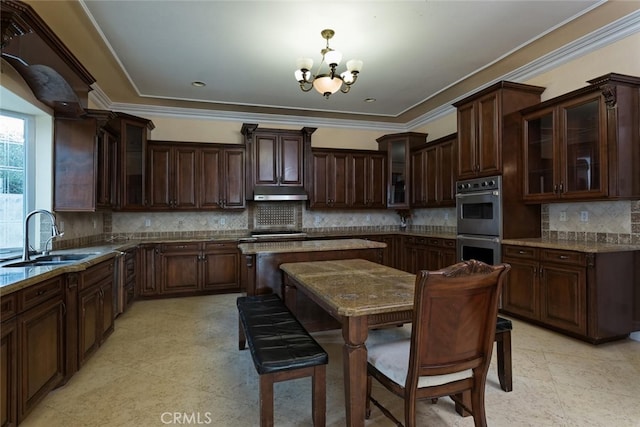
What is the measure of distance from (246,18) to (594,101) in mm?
3326

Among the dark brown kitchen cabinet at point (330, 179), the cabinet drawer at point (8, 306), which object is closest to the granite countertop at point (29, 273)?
the cabinet drawer at point (8, 306)

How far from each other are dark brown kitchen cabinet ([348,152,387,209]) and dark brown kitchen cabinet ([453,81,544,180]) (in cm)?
180

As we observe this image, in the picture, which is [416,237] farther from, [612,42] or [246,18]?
[246,18]

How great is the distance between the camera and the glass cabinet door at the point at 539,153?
356 cm

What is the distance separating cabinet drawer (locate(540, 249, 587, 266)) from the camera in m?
3.00

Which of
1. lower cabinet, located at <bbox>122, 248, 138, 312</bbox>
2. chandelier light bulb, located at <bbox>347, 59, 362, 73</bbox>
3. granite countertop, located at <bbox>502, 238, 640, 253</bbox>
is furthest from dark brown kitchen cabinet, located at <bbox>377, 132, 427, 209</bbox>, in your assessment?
lower cabinet, located at <bbox>122, 248, 138, 312</bbox>

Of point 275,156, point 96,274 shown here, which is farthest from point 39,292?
point 275,156

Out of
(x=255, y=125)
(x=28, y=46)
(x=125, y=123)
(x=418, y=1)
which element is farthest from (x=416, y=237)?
(x=28, y=46)

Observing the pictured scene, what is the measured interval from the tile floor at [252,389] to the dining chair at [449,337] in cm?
51

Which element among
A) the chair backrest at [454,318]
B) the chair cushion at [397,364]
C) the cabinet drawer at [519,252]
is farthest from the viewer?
the cabinet drawer at [519,252]

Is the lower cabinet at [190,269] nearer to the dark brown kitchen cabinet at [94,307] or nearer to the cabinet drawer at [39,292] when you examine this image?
the dark brown kitchen cabinet at [94,307]

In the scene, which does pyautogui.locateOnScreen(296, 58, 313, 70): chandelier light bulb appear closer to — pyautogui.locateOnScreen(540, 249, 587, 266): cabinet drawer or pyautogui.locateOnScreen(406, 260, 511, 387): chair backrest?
pyautogui.locateOnScreen(406, 260, 511, 387): chair backrest

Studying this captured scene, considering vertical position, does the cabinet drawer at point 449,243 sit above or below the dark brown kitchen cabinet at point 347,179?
below

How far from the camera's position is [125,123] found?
4.57 meters
